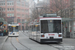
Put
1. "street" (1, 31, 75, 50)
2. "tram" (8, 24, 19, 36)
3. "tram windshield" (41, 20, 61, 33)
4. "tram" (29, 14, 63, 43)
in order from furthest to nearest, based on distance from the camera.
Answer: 1. "tram" (8, 24, 19, 36)
2. "tram windshield" (41, 20, 61, 33)
3. "tram" (29, 14, 63, 43)
4. "street" (1, 31, 75, 50)

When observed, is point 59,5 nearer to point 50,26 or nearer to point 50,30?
point 50,26

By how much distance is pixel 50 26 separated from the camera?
17.8 m

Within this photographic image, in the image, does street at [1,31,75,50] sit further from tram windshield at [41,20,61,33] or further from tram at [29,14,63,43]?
tram windshield at [41,20,61,33]

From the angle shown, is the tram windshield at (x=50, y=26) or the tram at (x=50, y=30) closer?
the tram at (x=50, y=30)

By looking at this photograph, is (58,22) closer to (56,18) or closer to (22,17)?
(56,18)

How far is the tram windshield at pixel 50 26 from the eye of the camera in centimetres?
1769

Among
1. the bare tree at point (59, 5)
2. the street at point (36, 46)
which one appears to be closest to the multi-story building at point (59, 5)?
the bare tree at point (59, 5)

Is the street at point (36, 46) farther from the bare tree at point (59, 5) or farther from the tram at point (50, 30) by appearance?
the bare tree at point (59, 5)

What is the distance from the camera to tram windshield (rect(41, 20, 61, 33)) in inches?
696

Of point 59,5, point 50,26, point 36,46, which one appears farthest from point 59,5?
point 36,46

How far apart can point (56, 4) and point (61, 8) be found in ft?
4.29

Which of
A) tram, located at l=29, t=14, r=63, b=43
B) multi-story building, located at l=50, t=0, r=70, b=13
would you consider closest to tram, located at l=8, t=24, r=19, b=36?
multi-story building, located at l=50, t=0, r=70, b=13

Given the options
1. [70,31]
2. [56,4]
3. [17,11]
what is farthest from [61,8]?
[17,11]

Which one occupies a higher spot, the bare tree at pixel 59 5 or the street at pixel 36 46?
the bare tree at pixel 59 5
